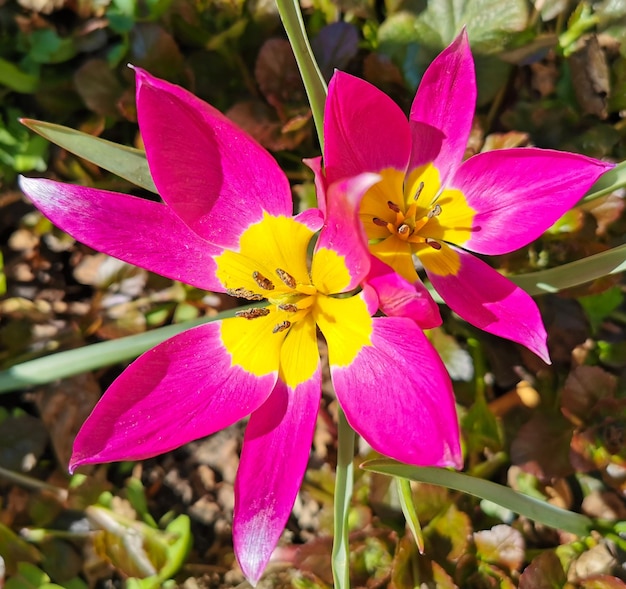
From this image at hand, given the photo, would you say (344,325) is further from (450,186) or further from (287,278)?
(450,186)

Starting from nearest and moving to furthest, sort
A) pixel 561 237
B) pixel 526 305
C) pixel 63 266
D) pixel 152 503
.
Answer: pixel 526 305 → pixel 561 237 → pixel 152 503 → pixel 63 266

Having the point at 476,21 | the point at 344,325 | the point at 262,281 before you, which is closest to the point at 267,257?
the point at 262,281

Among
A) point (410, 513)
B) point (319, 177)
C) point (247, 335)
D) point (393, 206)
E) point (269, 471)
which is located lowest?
point (410, 513)

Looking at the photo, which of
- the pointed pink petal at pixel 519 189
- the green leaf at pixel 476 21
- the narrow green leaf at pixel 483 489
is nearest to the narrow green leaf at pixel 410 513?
the narrow green leaf at pixel 483 489

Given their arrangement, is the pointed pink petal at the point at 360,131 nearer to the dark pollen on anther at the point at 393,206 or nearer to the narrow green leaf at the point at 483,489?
the dark pollen on anther at the point at 393,206

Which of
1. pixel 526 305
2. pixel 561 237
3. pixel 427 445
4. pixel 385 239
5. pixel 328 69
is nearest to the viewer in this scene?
pixel 427 445

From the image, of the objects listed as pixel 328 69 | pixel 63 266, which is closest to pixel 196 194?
pixel 328 69

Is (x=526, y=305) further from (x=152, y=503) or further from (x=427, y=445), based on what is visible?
(x=152, y=503)
